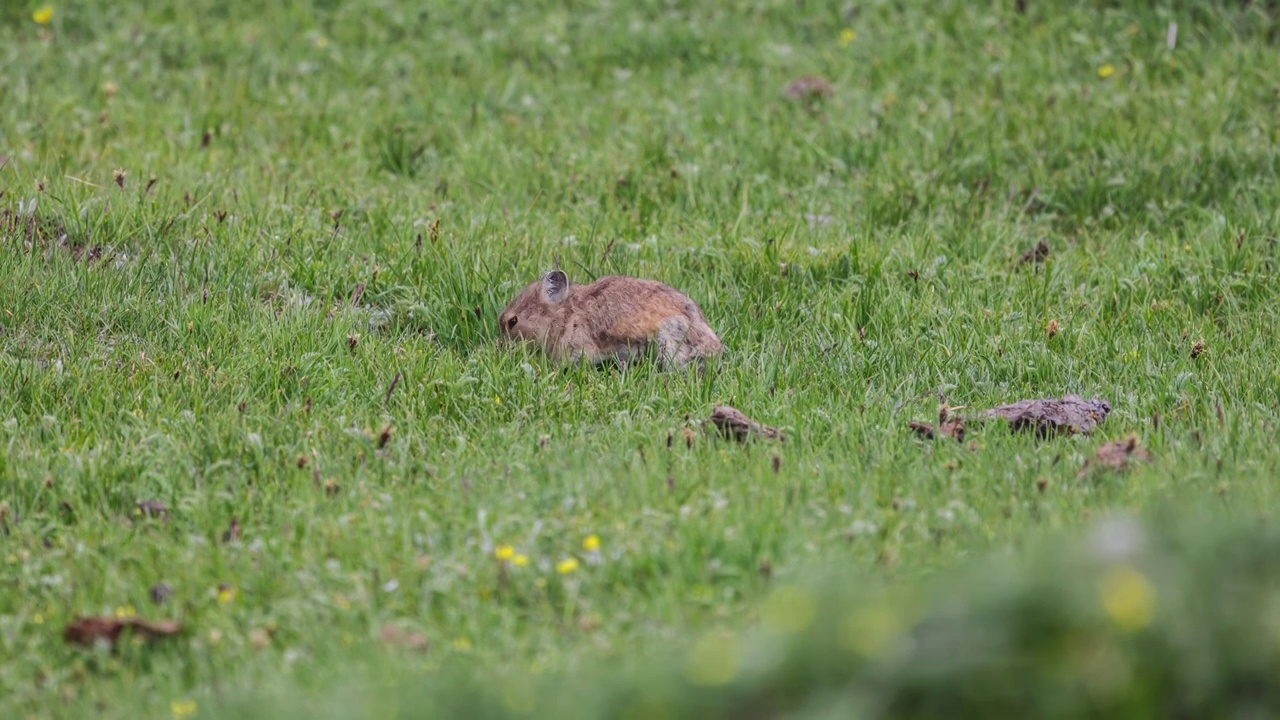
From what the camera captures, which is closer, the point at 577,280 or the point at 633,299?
the point at 633,299

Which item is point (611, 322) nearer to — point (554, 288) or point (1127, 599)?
point (554, 288)

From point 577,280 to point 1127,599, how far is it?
16.3 feet

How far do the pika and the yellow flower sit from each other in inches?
142

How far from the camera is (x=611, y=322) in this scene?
657cm

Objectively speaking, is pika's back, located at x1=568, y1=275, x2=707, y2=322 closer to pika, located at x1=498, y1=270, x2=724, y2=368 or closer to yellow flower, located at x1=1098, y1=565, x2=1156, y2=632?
pika, located at x1=498, y1=270, x2=724, y2=368

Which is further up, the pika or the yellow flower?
the yellow flower

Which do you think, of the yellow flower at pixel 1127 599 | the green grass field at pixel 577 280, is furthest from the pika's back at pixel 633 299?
the yellow flower at pixel 1127 599

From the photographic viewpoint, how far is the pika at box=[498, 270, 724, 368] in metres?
6.45

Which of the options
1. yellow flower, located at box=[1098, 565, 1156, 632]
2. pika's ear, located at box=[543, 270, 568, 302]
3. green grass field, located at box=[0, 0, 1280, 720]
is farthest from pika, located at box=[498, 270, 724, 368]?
yellow flower, located at box=[1098, 565, 1156, 632]

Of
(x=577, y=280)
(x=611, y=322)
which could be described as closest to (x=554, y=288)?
(x=611, y=322)

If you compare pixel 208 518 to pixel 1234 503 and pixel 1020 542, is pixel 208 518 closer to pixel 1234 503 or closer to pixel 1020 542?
pixel 1020 542

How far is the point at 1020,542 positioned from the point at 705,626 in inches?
40.7

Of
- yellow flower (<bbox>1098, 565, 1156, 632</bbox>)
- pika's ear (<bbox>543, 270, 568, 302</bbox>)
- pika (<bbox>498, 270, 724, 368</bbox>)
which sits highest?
yellow flower (<bbox>1098, 565, 1156, 632</bbox>)

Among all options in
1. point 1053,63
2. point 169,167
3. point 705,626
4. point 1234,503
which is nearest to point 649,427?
point 705,626
